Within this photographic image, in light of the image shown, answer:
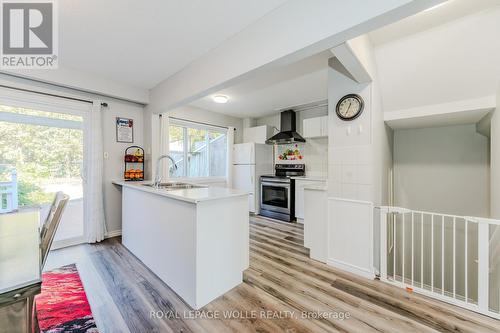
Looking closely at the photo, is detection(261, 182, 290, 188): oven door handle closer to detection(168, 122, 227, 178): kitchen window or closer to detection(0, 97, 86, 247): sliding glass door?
Answer: detection(168, 122, 227, 178): kitchen window

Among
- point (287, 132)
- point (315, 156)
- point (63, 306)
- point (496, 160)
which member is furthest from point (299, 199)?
point (63, 306)

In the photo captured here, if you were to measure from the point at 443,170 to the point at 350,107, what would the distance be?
222cm

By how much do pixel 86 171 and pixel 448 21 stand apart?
469 centimetres

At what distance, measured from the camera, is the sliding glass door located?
2.50m

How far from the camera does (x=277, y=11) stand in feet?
5.34

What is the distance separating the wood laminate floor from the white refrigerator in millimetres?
2478

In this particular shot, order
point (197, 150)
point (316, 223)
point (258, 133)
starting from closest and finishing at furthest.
A: point (316, 223) < point (197, 150) < point (258, 133)

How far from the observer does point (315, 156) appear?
4570 mm

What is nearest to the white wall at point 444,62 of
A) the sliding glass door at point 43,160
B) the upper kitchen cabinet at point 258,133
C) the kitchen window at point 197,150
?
the upper kitchen cabinet at point 258,133

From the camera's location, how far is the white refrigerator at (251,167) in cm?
485

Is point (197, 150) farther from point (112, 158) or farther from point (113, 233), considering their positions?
point (113, 233)

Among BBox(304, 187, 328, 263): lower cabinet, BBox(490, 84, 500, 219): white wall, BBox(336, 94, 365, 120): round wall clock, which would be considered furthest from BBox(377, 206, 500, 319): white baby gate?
BBox(336, 94, 365, 120): round wall clock

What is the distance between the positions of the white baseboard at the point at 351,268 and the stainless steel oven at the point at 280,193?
6.01ft

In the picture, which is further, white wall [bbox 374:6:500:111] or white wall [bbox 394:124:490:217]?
white wall [bbox 394:124:490:217]
